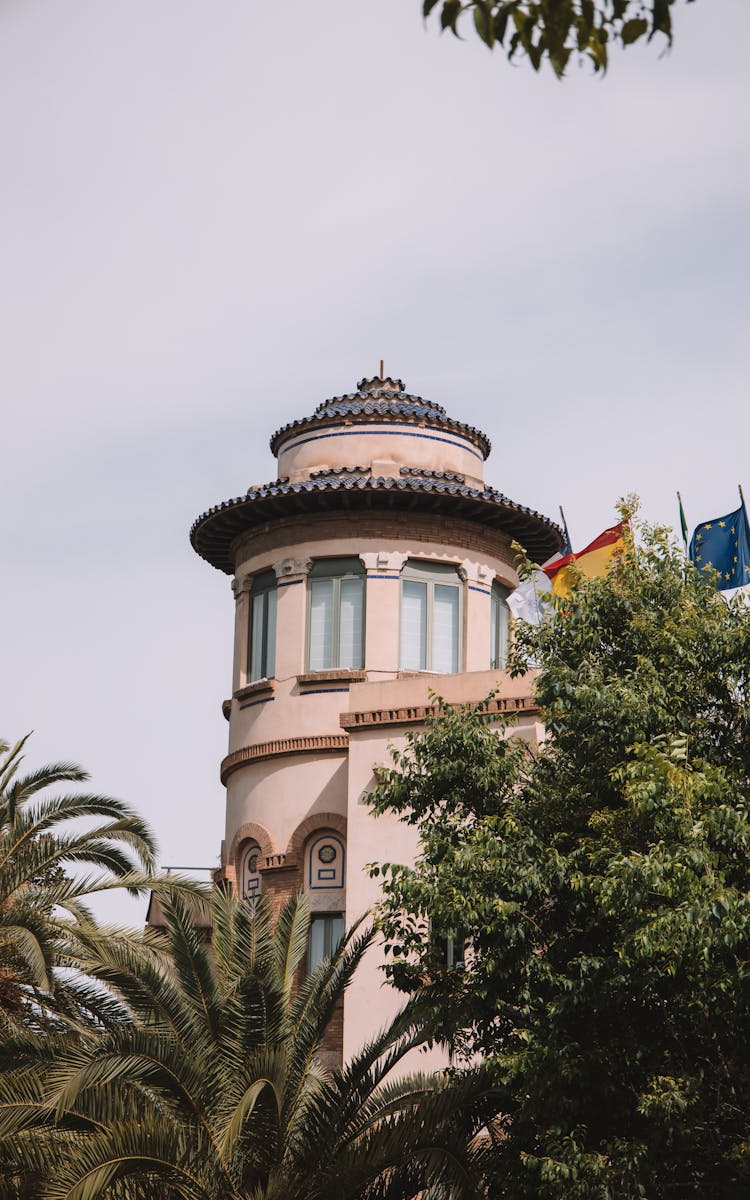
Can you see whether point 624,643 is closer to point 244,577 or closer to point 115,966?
point 115,966

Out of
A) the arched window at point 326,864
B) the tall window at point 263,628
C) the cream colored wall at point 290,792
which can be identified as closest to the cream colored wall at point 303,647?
the cream colored wall at point 290,792

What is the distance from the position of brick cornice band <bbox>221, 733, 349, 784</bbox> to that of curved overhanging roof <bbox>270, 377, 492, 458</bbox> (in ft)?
20.1

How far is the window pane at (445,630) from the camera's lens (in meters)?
29.1

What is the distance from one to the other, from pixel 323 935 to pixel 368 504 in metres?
7.34

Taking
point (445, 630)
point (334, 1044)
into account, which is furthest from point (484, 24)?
point (445, 630)

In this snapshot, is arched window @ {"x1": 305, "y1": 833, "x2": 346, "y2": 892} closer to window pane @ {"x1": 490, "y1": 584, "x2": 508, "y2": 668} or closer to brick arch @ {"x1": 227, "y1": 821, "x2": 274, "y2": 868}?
brick arch @ {"x1": 227, "y1": 821, "x2": 274, "y2": 868}

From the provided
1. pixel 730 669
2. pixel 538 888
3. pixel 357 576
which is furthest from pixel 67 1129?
pixel 357 576

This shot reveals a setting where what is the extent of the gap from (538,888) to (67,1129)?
5.99m

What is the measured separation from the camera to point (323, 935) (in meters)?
27.1

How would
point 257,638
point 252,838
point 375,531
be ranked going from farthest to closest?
point 257,638, point 375,531, point 252,838

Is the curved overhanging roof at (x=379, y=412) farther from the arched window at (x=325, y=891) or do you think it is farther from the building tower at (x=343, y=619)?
the arched window at (x=325, y=891)

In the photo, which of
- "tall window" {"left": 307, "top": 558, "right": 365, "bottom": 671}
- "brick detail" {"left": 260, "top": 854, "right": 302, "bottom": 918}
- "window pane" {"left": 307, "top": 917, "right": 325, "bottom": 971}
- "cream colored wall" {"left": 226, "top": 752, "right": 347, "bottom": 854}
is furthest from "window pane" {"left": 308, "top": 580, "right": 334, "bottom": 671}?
"window pane" {"left": 307, "top": 917, "right": 325, "bottom": 971}

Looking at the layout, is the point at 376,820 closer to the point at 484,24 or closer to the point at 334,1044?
the point at 334,1044

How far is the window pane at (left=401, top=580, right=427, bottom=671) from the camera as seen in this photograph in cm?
2888
